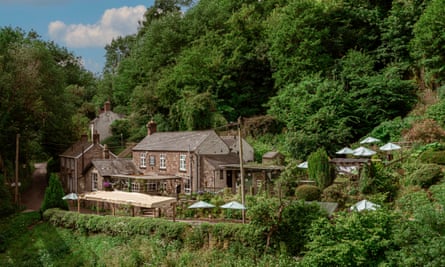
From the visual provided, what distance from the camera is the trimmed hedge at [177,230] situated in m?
22.3

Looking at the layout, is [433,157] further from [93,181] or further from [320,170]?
[93,181]

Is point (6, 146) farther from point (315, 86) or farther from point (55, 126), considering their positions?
point (315, 86)

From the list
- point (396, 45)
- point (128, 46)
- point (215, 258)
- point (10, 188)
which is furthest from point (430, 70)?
point (128, 46)

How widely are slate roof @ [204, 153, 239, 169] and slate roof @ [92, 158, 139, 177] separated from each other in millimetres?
6981

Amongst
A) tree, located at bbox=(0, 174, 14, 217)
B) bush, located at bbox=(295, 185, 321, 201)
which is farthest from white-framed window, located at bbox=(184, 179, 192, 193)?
tree, located at bbox=(0, 174, 14, 217)

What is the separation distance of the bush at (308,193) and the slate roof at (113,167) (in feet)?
50.4

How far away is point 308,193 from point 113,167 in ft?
54.6

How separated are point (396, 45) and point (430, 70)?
15.1 feet

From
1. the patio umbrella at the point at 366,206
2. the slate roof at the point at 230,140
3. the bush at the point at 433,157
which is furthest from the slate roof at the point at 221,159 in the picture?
the patio umbrella at the point at 366,206

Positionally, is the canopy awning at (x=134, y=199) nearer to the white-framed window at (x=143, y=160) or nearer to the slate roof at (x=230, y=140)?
the white-framed window at (x=143, y=160)

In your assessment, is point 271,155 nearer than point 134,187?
Yes

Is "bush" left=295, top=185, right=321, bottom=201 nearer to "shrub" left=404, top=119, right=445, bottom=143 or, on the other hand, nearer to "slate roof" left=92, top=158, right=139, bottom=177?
"shrub" left=404, top=119, right=445, bottom=143

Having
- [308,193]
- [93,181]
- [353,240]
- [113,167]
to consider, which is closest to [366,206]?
[353,240]

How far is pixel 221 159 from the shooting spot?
34.7m
